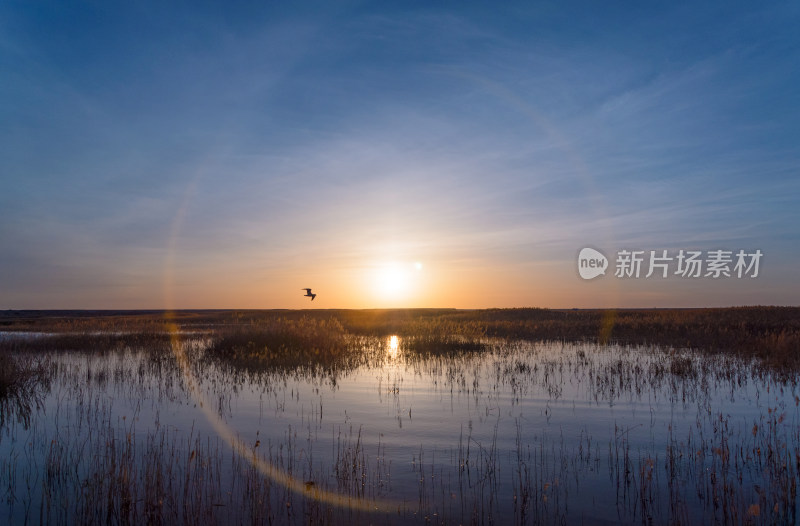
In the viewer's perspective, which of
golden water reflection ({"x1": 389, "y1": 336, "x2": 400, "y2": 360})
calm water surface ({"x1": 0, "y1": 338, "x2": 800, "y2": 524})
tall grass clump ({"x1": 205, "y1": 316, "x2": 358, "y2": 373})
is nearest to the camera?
calm water surface ({"x1": 0, "y1": 338, "x2": 800, "y2": 524})

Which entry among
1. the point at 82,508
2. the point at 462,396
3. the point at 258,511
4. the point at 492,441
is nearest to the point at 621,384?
the point at 462,396

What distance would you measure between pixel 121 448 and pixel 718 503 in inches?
321

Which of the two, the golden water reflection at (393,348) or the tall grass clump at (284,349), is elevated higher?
the tall grass clump at (284,349)

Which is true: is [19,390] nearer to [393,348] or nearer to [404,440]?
[404,440]

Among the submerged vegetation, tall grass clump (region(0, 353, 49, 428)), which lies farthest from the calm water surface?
tall grass clump (region(0, 353, 49, 428))

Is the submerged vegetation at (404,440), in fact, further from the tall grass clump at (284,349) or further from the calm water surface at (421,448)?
the tall grass clump at (284,349)

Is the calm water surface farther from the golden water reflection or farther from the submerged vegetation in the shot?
the golden water reflection

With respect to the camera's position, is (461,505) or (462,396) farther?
(462,396)

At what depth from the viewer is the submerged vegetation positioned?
19.2 feet

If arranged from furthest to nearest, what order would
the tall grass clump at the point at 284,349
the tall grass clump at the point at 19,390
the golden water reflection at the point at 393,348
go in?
the golden water reflection at the point at 393,348 < the tall grass clump at the point at 284,349 < the tall grass clump at the point at 19,390

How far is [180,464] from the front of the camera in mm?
7305

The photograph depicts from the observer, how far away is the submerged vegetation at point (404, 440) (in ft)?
19.2

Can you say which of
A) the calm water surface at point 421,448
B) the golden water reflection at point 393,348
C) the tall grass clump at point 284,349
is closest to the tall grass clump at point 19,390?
the calm water surface at point 421,448

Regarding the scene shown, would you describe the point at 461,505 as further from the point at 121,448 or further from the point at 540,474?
the point at 121,448
